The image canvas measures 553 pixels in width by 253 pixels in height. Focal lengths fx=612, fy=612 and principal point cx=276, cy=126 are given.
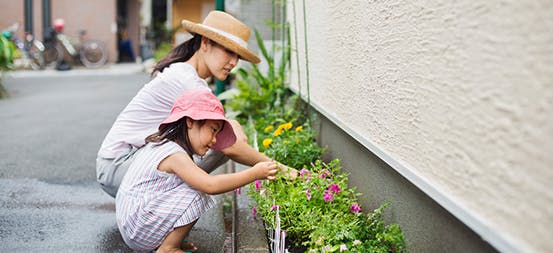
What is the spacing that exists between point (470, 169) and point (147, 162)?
71.3 inches

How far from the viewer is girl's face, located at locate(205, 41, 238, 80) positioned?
12.3 ft

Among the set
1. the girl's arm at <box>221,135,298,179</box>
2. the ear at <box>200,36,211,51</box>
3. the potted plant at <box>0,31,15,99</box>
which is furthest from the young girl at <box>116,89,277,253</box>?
the potted plant at <box>0,31,15,99</box>

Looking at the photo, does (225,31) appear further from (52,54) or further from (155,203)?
(52,54)

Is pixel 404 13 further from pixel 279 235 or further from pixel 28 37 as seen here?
pixel 28 37

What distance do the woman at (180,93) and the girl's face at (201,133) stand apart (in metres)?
0.43

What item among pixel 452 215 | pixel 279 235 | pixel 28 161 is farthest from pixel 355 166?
pixel 28 161

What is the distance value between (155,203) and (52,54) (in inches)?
724

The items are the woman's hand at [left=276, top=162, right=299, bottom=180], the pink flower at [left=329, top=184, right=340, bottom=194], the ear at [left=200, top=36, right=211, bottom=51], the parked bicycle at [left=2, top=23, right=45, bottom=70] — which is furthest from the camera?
the parked bicycle at [left=2, top=23, right=45, bottom=70]

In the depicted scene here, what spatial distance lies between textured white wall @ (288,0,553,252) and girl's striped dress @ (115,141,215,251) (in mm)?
1013

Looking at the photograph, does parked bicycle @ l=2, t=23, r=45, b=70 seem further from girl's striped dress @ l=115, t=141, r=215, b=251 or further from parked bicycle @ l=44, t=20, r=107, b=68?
girl's striped dress @ l=115, t=141, r=215, b=251

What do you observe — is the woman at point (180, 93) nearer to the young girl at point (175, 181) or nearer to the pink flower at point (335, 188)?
the young girl at point (175, 181)

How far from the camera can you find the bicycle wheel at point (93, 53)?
70.1ft

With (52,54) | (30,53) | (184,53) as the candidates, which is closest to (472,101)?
(184,53)

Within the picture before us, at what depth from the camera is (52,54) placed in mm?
20047
